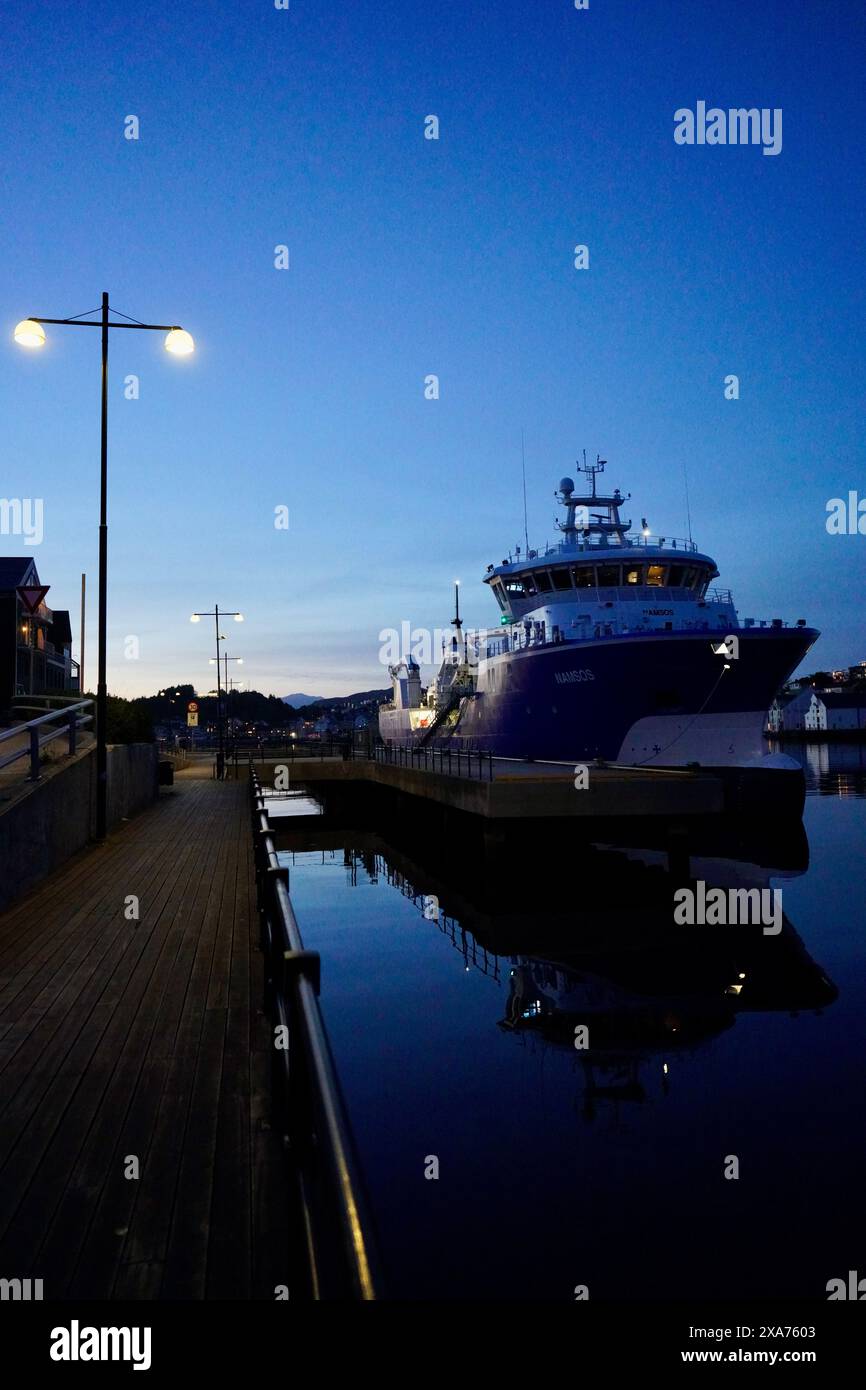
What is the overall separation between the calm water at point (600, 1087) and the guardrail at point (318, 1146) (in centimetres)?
24

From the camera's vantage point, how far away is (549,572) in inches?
1389

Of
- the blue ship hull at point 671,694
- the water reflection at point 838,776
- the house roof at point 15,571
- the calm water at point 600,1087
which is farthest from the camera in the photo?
the water reflection at point 838,776

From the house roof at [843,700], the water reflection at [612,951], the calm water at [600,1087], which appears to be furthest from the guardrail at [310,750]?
the house roof at [843,700]

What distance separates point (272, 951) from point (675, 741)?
23.3 meters

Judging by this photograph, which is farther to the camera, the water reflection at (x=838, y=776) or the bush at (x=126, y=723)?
the water reflection at (x=838, y=776)

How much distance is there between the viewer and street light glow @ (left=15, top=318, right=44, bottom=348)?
41.1 ft

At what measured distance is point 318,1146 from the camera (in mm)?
2482

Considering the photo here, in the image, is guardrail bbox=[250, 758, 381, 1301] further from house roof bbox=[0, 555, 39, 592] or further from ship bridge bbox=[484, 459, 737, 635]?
house roof bbox=[0, 555, 39, 592]

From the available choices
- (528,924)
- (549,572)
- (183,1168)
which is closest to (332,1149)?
(183,1168)

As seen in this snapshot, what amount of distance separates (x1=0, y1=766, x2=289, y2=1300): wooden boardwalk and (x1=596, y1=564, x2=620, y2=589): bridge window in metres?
27.2

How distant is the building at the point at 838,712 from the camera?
15288 cm

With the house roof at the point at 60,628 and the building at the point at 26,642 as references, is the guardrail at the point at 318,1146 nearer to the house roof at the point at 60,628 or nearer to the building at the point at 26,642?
the building at the point at 26,642

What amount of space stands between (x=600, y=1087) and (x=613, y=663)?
1925 cm

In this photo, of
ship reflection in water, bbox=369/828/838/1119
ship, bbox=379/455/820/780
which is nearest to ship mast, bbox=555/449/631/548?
ship, bbox=379/455/820/780
